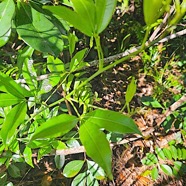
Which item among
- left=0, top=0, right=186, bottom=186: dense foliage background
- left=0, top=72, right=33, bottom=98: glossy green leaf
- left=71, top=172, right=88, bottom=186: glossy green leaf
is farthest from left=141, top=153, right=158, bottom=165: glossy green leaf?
left=0, top=72, right=33, bottom=98: glossy green leaf

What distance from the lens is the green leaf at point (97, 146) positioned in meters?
0.58

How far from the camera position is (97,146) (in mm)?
591

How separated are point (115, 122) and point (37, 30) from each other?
0.96 ft

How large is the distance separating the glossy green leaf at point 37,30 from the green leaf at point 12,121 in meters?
0.13

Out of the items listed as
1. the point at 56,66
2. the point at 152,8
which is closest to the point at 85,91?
the point at 56,66

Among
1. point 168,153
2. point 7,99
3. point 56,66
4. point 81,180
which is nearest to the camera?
point 7,99

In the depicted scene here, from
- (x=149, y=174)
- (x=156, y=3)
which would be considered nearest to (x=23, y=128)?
(x=156, y=3)

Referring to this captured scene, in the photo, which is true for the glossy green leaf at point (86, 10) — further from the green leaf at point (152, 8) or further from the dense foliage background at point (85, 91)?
the green leaf at point (152, 8)

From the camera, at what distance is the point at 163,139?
207cm

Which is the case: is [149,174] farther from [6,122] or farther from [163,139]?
[6,122]

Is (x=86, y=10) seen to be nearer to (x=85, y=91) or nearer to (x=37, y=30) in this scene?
(x=37, y=30)

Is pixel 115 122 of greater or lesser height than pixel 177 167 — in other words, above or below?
above

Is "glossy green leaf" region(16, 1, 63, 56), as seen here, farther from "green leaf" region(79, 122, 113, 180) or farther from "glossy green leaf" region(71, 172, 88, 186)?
"glossy green leaf" region(71, 172, 88, 186)

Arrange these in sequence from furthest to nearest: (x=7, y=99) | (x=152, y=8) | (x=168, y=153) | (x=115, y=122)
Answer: (x=168, y=153) < (x=7, y=99) < (x=115, y=122) < (x=152, y=8)
